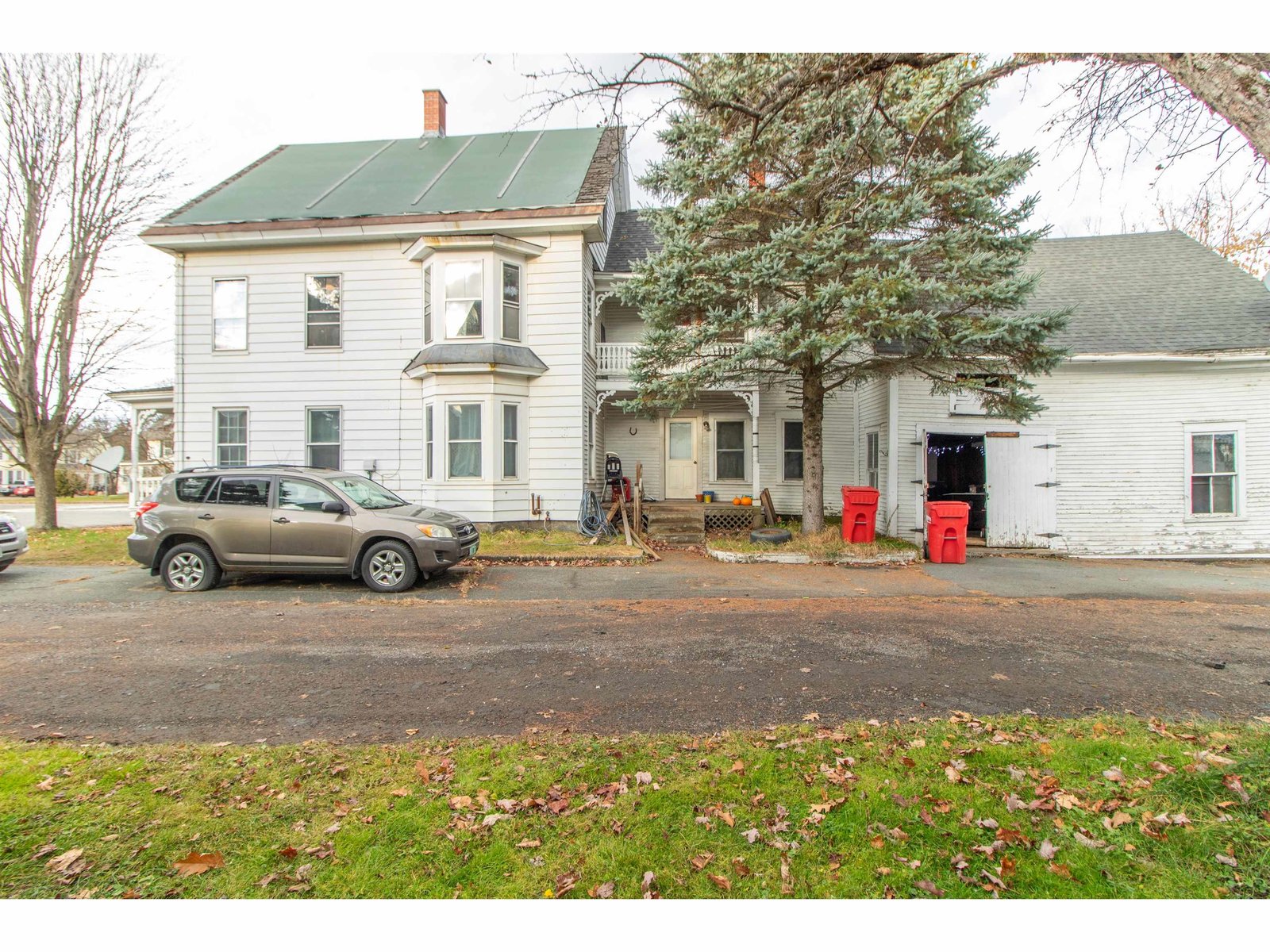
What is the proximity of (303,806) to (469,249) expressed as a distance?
38.6 ft

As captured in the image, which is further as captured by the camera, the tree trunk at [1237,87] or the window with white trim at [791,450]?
the window with white trim at [791,450]

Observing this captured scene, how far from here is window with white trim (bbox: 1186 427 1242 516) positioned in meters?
12.1

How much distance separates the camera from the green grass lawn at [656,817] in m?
2.34

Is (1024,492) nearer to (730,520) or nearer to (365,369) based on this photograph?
(730,520)

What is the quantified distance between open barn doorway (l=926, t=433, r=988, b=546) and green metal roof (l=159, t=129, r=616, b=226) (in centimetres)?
1014

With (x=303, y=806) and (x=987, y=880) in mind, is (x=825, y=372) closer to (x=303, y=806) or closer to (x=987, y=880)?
(x=987, y=880)

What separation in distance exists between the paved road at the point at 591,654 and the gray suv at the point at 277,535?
424mm

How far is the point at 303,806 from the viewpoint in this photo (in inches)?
110

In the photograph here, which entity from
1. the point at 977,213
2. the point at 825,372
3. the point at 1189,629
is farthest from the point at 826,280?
the point at 1189,629

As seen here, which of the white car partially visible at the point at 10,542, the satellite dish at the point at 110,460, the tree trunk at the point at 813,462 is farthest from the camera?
the satellite dish at the point at 110,460

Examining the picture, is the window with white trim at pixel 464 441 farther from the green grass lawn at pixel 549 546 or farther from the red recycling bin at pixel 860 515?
the red recycling bin at pixel 860 515

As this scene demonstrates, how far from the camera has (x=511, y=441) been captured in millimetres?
12773

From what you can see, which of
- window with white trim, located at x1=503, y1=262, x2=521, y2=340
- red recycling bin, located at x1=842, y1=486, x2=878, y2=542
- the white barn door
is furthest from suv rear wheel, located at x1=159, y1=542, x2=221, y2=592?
the white barn door

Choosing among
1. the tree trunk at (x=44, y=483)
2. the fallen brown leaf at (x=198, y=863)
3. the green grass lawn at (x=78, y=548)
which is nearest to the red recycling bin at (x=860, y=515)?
the fallen brown leaf at (x=198, y=863)
